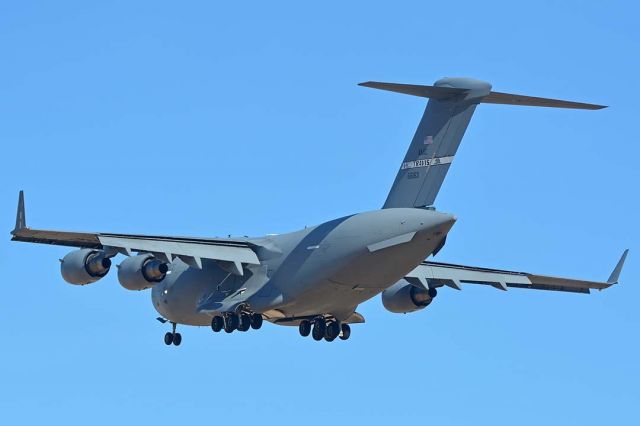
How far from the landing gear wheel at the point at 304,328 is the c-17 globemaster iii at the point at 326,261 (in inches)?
0.8

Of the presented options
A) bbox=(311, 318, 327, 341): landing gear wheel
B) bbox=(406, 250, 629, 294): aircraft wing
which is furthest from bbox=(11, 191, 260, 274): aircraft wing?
bbox=(406, 250, 629, 294): aircraft wing

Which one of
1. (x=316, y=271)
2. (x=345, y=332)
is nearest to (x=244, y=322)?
(x=316, y=271)

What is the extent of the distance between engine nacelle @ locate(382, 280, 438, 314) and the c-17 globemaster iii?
0.07 ft

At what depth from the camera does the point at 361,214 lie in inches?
Result: 1283

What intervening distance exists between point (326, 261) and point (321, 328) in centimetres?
292

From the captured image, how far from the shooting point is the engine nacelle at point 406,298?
122 feet

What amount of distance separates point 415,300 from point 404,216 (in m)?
5.90

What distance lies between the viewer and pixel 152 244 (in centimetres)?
3316

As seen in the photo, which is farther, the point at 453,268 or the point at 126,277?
the point at 453,268

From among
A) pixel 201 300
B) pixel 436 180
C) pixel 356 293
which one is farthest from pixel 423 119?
pixel 201 300

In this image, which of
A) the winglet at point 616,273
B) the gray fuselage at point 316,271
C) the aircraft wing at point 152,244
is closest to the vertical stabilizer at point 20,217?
the aircraft wing at point 152,244

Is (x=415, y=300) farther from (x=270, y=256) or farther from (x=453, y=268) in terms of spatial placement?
(x=270, y=256)

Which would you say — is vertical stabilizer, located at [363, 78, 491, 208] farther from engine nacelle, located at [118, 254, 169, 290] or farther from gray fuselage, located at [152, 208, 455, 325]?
engine nacelle, located at [118, 254, 169, 290]

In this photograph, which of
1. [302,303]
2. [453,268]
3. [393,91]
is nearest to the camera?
[393,91]
